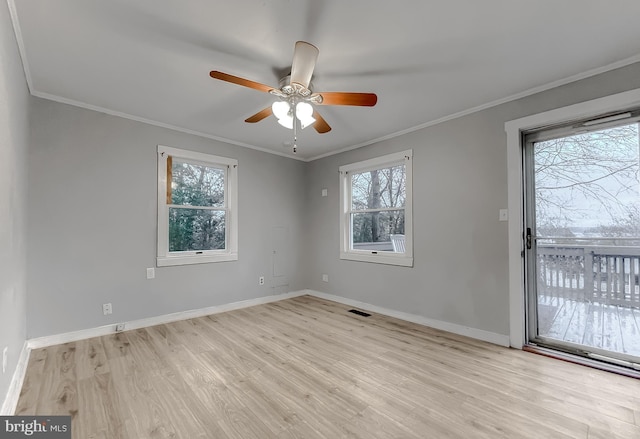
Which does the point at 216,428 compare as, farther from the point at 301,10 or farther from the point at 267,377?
the point at 301,10

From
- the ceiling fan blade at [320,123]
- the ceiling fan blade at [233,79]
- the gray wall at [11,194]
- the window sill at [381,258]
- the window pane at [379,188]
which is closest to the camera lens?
the gray wall at [11,194]

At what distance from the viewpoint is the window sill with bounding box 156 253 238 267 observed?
11.4ft

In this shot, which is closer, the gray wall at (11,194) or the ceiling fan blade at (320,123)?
the gray wall at (11,194)

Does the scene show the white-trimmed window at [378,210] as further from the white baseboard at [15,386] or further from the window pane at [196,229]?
the white baseboard at [15,386]

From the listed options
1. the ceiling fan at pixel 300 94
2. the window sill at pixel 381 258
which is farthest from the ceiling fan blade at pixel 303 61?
the window sill at pixel 381 258

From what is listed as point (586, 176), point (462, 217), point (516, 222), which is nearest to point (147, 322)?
point (462, 217)

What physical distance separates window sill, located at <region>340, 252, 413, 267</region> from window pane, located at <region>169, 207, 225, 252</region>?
1917 mm

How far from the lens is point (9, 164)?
1789 mm

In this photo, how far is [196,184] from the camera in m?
3.89

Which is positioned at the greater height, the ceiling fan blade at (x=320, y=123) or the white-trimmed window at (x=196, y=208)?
the ceiling fan blade at (x=320, y=123)

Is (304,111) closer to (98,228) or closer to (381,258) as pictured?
(381,258)

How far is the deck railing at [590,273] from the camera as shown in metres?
2.36

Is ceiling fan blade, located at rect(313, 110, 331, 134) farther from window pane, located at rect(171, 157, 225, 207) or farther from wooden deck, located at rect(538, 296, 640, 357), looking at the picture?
wooden deck, located at rect(538, 296, 640, 357)

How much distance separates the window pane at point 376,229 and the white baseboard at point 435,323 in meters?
0.84
